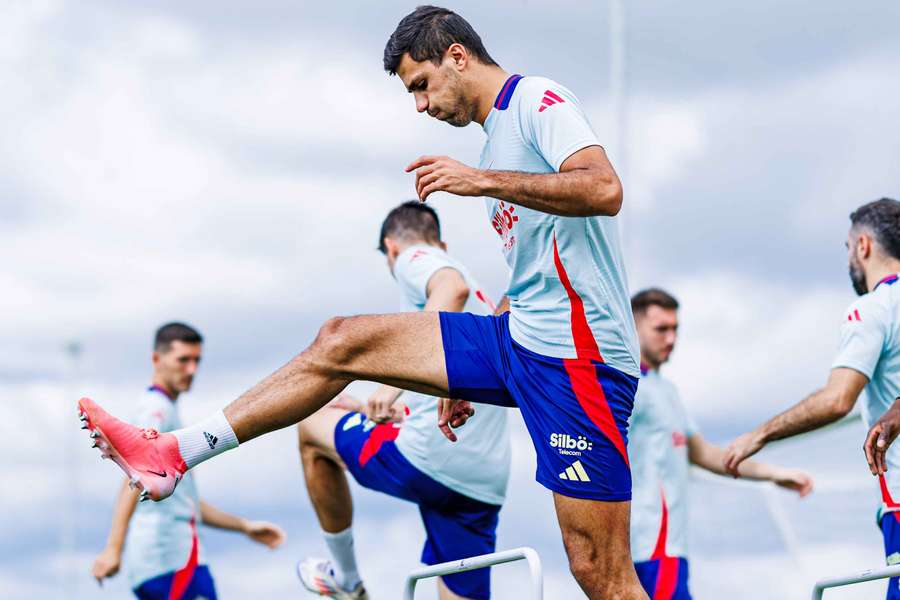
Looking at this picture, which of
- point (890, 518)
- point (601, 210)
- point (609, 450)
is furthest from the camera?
point (890, 518)

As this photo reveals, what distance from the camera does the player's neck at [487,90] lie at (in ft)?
17.4

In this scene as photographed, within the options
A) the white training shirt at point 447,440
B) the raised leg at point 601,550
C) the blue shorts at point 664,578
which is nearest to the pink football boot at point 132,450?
the raised leg at point 601,550

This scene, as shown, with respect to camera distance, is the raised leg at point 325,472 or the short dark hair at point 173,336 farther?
the short dark hair at point 173,336

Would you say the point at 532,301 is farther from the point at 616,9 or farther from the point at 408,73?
the point at 616,9

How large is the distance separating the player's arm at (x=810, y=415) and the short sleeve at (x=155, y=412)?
14.3 feet

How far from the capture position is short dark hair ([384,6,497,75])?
532 centimetres

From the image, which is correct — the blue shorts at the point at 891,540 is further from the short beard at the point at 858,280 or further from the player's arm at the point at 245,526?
the player's arm at the point at 245,526

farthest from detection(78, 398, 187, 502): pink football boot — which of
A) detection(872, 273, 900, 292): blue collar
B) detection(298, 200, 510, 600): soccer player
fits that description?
detection(872, 273, 900, 292): blue collar

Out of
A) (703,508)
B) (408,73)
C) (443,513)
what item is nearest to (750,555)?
(703,508)

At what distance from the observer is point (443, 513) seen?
701 centimetres

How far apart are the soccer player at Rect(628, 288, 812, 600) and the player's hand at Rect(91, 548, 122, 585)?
3.43 metres

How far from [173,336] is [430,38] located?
5054mm

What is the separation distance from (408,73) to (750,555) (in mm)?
6293

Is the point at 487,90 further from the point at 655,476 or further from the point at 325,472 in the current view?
the point at 655,476
